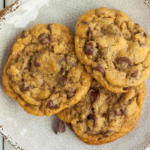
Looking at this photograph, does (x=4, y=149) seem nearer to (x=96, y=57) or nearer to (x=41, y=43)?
(x=41, y=43)

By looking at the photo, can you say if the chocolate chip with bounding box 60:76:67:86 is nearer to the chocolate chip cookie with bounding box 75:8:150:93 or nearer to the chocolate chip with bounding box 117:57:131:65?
the chocolate chip cookie with bounding box 75:8:150:93

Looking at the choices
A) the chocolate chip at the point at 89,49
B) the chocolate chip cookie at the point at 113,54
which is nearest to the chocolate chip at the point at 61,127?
the chocolate chip cookie at the point at 113,54

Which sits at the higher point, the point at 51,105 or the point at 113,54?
the point at 113,54

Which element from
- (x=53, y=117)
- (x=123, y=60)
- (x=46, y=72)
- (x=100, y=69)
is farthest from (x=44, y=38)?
(x=53, y=117)

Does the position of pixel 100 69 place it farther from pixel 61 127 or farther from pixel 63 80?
pixel 61 127

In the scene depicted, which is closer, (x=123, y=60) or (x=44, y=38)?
(x=123, y=60)

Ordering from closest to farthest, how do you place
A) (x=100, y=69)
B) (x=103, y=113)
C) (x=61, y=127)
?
(x=100, y=69), (x=103, y=113), (x=61, y=127)

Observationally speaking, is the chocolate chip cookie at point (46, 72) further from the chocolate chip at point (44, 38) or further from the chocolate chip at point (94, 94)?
the chocolate chip at point (94, 94)
